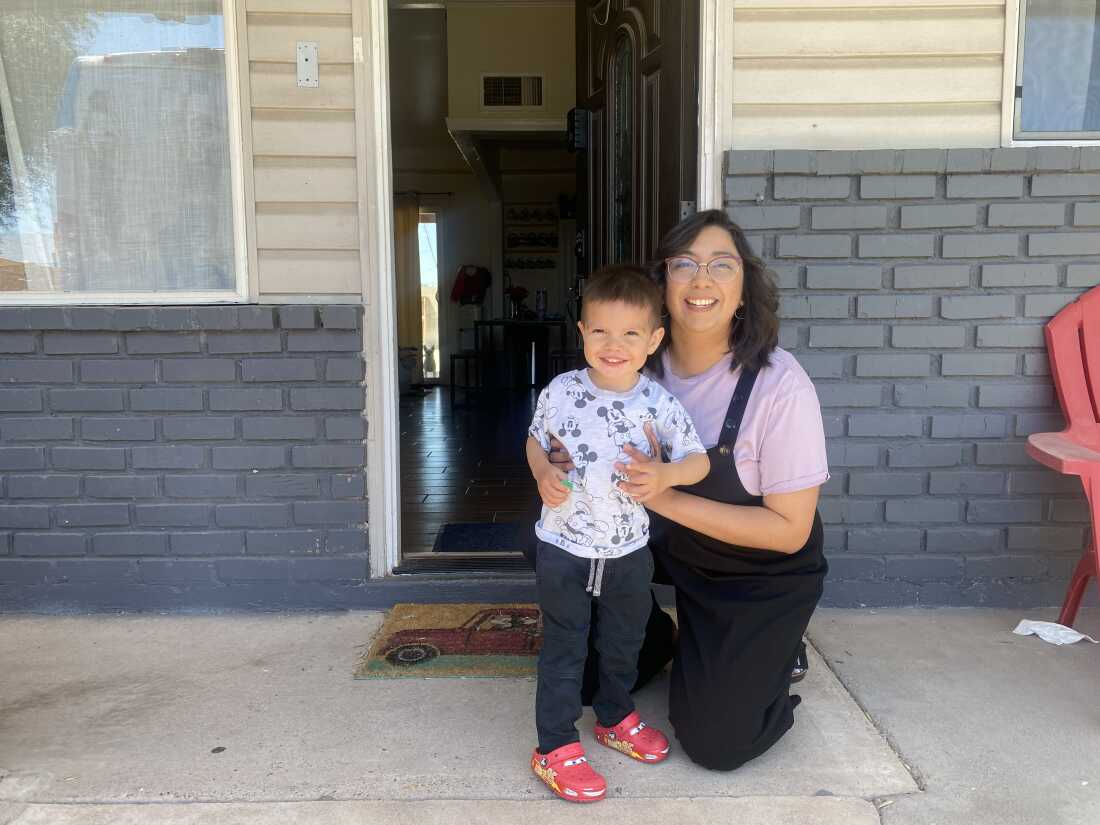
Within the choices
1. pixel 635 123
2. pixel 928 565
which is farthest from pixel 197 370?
pixel 928 565

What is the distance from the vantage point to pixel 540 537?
1967mm

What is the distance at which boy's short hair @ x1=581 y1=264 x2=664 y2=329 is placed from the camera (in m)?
1.83

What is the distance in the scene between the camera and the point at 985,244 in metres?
2.85

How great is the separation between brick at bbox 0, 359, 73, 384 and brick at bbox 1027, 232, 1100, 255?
319 centimetres

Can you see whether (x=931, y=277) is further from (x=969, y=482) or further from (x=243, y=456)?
(x=243, y=456)

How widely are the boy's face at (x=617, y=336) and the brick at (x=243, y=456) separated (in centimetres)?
149

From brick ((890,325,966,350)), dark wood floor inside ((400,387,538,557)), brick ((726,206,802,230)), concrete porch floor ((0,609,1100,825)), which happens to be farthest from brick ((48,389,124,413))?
brick ((890,325,966,350))

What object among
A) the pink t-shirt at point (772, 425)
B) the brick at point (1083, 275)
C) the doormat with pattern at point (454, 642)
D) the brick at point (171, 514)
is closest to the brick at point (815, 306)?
the brick at point (1083, 275)

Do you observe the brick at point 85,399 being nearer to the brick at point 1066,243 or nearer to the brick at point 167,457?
the brick at point 167,457

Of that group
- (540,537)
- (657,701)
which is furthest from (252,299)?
(657,701)

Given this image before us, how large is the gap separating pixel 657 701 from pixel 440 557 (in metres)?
1.15

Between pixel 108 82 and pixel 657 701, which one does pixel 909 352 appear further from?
pixel 108 82

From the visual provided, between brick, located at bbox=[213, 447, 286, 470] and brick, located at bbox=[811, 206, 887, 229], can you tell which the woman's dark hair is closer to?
brick, located at bbox=[811, 206, 887, 229]

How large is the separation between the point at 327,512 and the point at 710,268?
1.62 m
